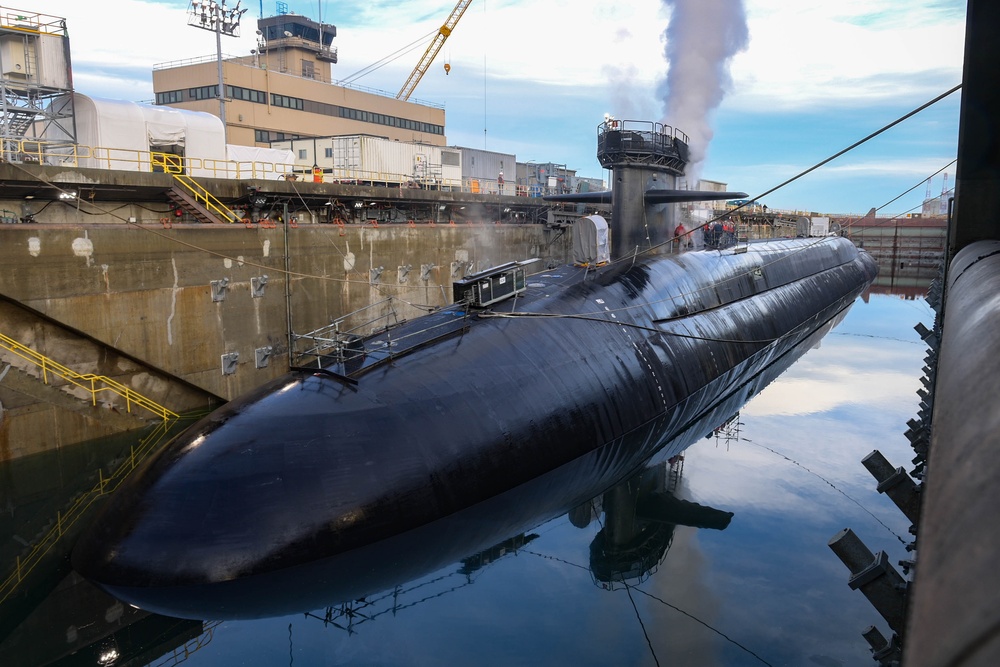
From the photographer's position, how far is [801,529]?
1021 cm

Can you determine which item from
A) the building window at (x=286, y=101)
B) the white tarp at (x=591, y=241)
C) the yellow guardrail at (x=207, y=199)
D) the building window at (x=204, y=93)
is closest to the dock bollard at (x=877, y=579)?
the white tarp at (x=591, y=241)

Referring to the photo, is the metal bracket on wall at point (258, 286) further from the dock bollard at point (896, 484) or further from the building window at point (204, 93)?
the building window at point (204, 93)

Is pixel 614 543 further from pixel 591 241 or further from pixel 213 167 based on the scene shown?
pixel 213 167

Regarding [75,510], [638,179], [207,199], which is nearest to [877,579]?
[75,510]

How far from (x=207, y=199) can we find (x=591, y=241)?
31.6ft

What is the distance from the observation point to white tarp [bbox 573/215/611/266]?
16219 millimetres

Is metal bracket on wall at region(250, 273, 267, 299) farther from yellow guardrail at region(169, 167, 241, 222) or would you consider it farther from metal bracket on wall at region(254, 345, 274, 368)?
yellow guardrail at region(169, 167, 241, 222)

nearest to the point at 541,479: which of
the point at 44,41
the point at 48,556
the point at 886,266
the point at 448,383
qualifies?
the point at 448,383

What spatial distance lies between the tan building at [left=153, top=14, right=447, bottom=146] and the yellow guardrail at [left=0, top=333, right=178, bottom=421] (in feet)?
75.7

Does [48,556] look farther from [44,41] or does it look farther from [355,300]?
[44,41]

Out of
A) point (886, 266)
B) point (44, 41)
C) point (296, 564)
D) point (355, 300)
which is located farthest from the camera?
point (886, 266)

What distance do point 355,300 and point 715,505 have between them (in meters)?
12.3

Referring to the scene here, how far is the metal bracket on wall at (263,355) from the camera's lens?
17.7 metres

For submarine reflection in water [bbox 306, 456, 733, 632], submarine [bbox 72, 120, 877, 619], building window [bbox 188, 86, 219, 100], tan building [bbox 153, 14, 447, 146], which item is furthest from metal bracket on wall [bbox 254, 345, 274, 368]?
building window [bbox 188, 86, 219, 100]
